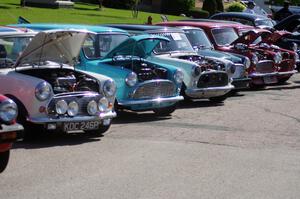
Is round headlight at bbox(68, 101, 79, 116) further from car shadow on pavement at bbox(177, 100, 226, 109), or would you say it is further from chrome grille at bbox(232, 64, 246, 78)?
chrome grille at bbox(232, 64, 246, 78)

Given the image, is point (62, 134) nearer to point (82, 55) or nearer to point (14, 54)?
point (14, 54)

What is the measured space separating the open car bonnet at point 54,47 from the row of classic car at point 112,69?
2 cm

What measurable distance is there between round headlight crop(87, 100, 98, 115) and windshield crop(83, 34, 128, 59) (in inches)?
96.2

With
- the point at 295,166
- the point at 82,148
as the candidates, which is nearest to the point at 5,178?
the point at 82,148

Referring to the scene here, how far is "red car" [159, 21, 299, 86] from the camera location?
1550 centimetres

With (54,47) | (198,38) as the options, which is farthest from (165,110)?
(198,38)

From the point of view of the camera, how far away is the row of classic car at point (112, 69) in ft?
27.1

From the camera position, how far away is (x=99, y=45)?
11.2 metres

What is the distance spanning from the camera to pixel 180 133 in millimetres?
9719

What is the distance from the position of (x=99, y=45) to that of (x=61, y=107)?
3138 millimetres

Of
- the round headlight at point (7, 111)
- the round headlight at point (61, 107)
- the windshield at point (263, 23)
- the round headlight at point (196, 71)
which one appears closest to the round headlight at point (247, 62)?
the round headlight at point (196, 71)

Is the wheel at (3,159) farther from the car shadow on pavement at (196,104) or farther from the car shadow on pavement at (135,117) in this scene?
the car shadow on pavement at (196,104)

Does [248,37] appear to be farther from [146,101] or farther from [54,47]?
[54,47]

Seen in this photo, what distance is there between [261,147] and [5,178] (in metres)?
3.97
